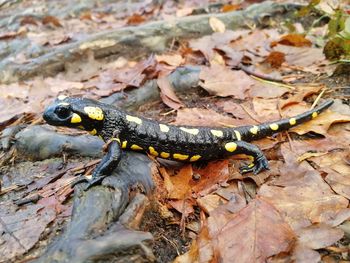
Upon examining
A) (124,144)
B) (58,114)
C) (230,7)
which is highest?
(58,114)

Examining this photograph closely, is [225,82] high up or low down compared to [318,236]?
down

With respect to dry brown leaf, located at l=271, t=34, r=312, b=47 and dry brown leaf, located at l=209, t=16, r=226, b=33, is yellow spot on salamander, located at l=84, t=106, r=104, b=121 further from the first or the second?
dry brown leaf, located at l=209, t=16, r=226, b=33

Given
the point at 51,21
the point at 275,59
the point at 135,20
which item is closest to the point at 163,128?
the point at 275,59

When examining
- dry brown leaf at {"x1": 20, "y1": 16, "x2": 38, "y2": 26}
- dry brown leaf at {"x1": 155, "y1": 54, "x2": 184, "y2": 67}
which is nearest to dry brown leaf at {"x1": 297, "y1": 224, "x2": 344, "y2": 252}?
dry brown leaf at {"x1": 155, "y1": 54, "x2": 184, "y2": 67}

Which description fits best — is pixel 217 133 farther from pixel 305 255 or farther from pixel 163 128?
pixel 305 255

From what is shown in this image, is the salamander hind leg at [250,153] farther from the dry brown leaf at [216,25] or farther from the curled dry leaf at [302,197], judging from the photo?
the dry brown leaf at [216,25]

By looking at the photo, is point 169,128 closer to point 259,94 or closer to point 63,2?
point 259,94
